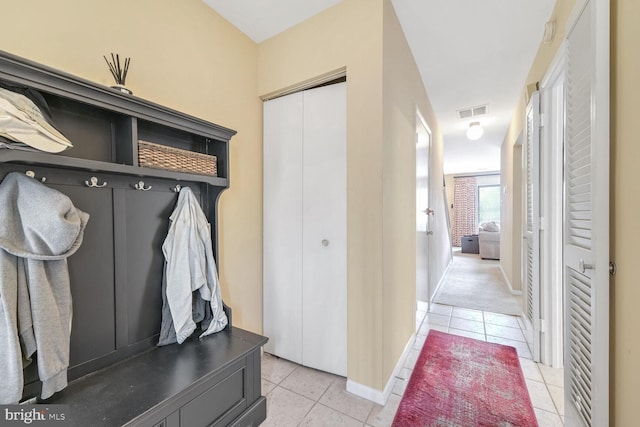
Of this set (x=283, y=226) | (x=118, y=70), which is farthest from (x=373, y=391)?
(x=118, y=70)

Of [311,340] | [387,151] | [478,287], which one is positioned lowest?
[478,287]

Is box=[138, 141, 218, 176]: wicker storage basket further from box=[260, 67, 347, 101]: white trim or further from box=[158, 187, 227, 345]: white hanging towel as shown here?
box=[260, 67, 347, 101]: white trim

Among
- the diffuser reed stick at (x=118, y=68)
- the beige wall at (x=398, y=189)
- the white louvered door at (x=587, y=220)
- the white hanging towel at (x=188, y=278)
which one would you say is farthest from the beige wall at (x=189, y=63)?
the white louvered door at (x=587, y=220)

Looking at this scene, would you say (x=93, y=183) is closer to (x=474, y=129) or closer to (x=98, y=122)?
(x=98, y=122)

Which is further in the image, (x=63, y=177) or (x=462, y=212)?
(x=462, y=212)

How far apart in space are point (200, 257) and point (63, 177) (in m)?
0.65

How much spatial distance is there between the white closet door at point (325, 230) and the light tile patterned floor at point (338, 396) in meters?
Result: 0.15

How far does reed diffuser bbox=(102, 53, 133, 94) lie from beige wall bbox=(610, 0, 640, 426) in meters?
1.87

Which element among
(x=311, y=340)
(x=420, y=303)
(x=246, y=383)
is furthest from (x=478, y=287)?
(x=246, y=383)

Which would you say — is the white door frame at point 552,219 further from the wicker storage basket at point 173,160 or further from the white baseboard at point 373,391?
the wicker storage basket at point 173,160

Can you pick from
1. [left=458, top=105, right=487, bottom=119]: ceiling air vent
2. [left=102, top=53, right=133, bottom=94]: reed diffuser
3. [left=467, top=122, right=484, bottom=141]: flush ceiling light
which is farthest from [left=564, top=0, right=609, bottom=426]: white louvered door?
[left=467, top=122, right=484, bottom=141]: flush ceiling light

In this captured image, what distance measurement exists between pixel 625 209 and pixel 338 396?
168 centimetres

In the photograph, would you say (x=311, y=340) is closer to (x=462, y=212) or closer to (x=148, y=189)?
(x=148, y=189)

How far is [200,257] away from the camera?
141 cm
